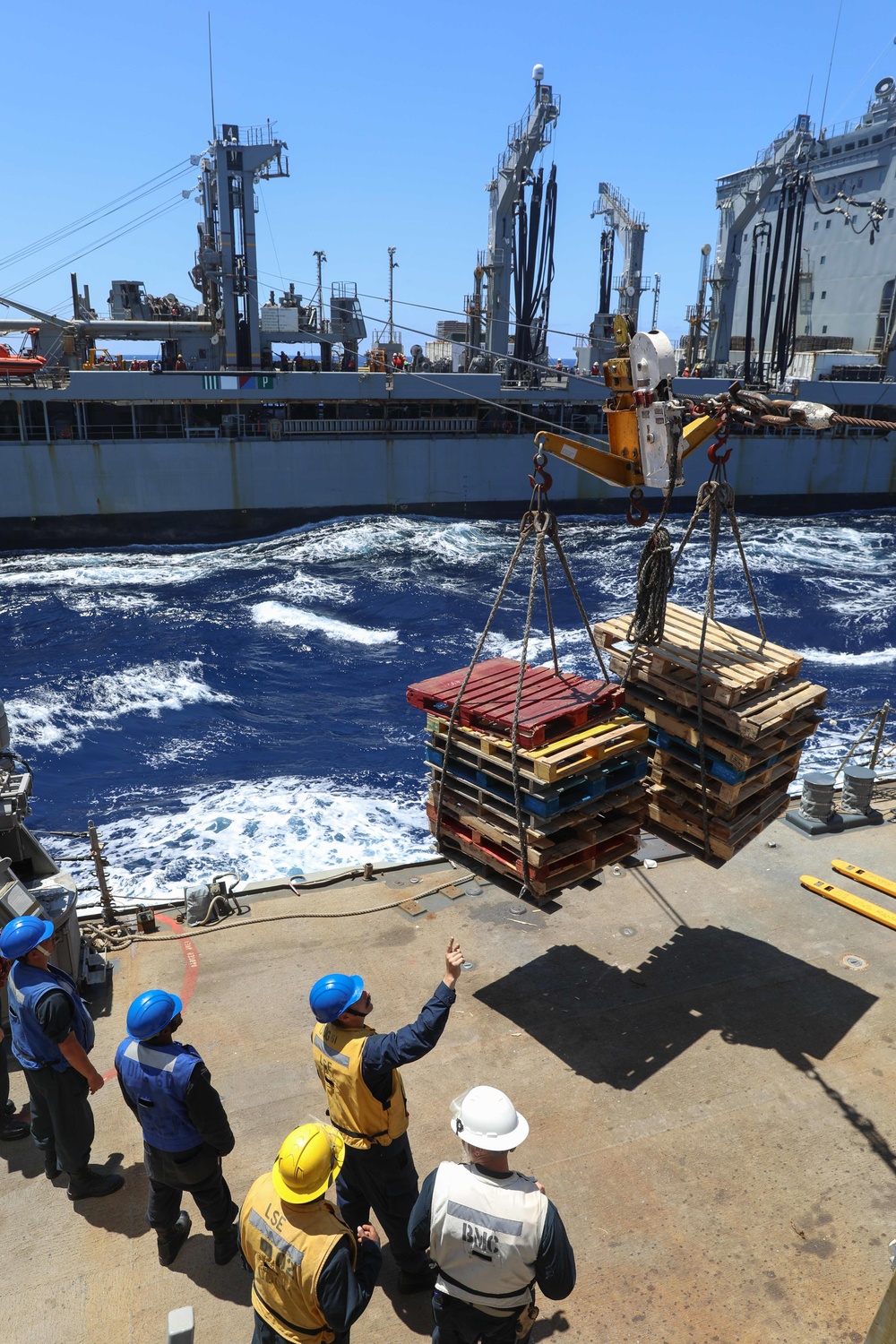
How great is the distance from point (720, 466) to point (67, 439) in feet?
94.9

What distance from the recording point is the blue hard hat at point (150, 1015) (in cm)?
389

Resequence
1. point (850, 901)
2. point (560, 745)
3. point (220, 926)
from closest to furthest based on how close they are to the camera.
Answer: point (560, 745)
point (220, 926)
point (850, 901)

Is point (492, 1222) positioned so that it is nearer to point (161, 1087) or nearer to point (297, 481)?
point (161, 1087)

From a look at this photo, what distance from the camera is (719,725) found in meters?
6.14

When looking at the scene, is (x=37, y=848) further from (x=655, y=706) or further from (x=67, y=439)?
(x=67, y=439)

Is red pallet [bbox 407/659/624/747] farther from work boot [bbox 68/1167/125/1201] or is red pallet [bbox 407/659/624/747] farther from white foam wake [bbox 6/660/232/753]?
white foam wake [bbox 6/660/232/753]

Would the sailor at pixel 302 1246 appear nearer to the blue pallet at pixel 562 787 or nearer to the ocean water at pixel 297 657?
the blue pallet at pixel 562 787

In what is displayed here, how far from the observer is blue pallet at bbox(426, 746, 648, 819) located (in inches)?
220

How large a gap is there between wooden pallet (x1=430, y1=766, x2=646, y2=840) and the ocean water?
402 centimetres

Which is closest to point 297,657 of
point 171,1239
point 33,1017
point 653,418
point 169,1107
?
point 653,418

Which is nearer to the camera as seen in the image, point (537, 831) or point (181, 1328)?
point (181, 1328)

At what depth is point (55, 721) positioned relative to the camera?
1645cm

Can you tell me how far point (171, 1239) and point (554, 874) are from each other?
10.2 feet

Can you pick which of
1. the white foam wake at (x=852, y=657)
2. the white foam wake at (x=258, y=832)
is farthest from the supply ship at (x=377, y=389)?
the white foam wake at (x=258, y=832)
